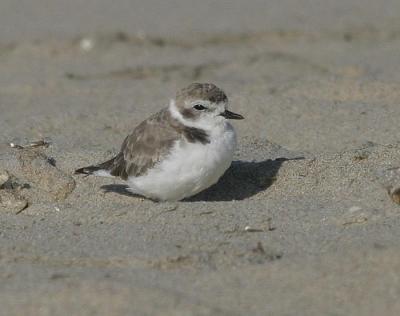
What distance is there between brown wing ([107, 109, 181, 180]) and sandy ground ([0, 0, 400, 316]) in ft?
0.81

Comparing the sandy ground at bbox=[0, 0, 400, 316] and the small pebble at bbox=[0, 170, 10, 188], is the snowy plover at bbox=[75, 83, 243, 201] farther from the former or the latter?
the small pebble at bbox=[0, 170, 10, 188]

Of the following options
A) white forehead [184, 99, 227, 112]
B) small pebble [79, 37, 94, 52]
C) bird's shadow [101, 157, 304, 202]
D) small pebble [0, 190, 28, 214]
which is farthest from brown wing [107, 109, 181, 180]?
small pebble [79, 37, 94, 52]

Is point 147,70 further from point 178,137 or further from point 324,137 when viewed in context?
point 178,137

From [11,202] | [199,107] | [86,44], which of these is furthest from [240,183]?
[86,44]

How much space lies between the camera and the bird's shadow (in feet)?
20.1

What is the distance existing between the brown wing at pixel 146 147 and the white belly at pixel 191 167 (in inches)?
2.5

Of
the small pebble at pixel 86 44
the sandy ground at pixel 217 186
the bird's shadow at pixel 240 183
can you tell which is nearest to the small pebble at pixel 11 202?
the sandy ground at pixel 217 186

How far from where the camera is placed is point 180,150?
5.67 metres

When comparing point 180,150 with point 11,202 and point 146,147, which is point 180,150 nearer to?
point 146,147

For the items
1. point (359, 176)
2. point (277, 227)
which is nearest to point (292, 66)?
point (359, 176)

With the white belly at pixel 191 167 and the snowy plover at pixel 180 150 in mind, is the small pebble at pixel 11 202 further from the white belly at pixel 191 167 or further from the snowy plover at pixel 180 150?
the white belly at pixel 191 167

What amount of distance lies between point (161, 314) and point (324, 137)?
11.7ft

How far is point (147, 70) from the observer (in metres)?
10.6

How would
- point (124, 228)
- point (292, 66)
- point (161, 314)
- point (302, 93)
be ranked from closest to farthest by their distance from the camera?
point (161, 314) < point (124, 228) < point (302, 93) < point (292, 66)
